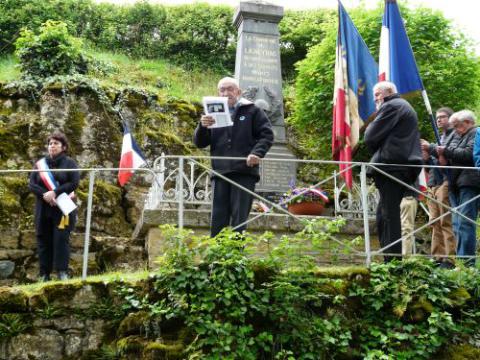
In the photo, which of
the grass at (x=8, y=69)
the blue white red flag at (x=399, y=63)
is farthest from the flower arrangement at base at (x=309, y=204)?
the grass at (x=8, y=69)

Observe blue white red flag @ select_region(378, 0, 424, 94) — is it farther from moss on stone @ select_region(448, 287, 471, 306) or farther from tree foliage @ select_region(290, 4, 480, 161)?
moss on stone @ select_region(448, 287, 471, 306)

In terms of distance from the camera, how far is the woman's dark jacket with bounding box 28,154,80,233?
22.3 feet

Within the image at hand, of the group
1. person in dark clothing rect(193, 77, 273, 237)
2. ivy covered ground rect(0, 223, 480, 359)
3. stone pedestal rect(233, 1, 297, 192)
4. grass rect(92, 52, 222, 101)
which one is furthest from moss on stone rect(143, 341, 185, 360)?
grass rect(92, 52, 222, 101)

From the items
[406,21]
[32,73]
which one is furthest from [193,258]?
[32,73]

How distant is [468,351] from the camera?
5.56 m

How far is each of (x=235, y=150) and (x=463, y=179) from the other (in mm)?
2101

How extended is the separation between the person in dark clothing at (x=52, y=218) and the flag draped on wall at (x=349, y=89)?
10.2 feet

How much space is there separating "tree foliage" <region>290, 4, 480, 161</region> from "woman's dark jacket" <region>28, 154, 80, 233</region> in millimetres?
4754

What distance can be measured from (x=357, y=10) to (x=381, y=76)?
12.1ft

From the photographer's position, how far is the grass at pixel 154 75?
50.6 feet

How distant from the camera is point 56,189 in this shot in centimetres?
676

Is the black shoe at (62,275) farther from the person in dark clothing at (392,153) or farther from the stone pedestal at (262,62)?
the stone pedestal at (262,62)

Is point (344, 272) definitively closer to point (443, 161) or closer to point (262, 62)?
point (443, 161)

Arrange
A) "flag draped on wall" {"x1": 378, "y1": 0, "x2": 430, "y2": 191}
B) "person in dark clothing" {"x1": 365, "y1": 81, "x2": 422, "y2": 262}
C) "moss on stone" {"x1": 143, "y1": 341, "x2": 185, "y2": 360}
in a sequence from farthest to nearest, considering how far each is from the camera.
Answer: "flag draped on wall" {"x1": 378, "y1": 0, "x2": 430, "y2": 191}, "person in dark clothing" {"x1": 365, "y1": 81, "x2": 422, "y2": 262}, "moss on stone" {"x1": 143, "y1": 341, "x2": 185, "y2": 360}
